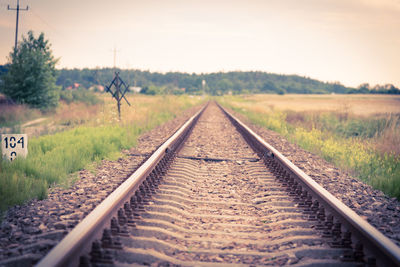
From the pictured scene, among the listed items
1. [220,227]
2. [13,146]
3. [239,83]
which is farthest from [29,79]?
[239,83]

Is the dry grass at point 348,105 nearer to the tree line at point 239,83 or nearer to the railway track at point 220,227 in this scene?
the railway track at point 220,227

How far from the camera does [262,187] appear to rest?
177 inches

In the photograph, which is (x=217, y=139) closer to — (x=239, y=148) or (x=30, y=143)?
(x=239, y=148)

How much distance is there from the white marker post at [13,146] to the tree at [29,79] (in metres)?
16.6

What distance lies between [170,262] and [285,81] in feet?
551

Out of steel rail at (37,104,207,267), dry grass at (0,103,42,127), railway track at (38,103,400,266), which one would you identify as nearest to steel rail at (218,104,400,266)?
railway track at (38,103,400,266)

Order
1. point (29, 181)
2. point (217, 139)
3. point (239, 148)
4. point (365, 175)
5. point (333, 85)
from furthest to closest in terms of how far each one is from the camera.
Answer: point (333, 85) → point (217, 139) → point (239, 148) → point (365, 175) → point (29, 181)

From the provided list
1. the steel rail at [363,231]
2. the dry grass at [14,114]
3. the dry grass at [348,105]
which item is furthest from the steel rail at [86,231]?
the dry grass at [14,114]

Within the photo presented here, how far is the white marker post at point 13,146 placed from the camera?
500 centimetres

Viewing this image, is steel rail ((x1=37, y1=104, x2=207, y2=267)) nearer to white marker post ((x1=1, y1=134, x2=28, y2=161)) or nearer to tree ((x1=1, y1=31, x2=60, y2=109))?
white marker post ((x1=1, y1=134, x2=28, y2=161))

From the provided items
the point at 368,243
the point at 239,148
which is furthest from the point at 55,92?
the point at 368,243

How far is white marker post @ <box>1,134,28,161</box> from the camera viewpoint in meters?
5.00

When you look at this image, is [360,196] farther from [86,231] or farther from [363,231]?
[86,231]

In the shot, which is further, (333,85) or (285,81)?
(285,81)
